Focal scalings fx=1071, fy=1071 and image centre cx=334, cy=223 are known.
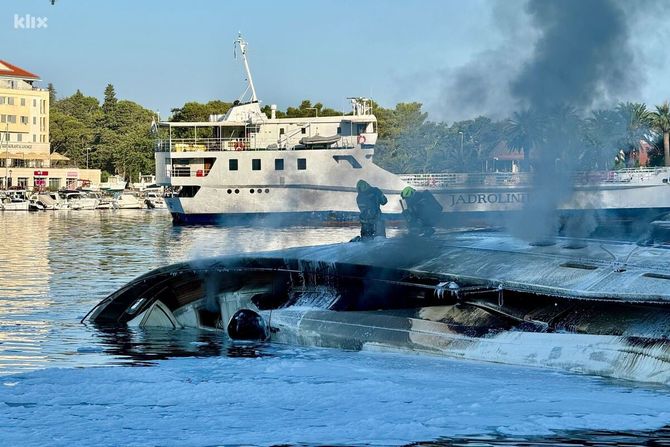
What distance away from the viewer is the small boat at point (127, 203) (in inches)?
4651

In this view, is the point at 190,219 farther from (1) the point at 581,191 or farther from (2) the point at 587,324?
(2) the point at 587,324

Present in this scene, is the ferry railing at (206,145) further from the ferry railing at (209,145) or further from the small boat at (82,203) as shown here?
the small boat at (82,203)

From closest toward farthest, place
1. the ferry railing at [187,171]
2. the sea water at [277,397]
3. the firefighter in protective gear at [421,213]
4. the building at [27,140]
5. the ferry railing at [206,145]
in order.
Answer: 1. the sea water at [277,397]
2. the firefighter in protective gear at [421,213]
3. the ferry railing at [187,171]
4. the ferry railing at [206,145]
5. the building at [27,140]

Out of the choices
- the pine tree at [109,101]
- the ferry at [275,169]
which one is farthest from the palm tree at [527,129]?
the pine tree at [109,101]

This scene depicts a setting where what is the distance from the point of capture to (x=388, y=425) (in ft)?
35.9

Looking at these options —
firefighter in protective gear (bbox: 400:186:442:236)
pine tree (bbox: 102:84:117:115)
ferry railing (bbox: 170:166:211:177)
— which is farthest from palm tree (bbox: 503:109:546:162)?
pine tree (bbox: 102:84:117:115)

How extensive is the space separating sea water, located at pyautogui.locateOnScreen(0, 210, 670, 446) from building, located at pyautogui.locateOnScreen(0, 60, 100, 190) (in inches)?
5443

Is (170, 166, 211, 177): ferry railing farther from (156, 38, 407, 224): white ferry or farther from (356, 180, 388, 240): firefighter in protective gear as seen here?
(356, 180, 388, 240): firefighter in protective gear

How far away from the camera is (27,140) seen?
159500 millimetres

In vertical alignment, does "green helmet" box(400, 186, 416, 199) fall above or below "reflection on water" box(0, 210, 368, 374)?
above

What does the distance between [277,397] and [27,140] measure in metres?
155

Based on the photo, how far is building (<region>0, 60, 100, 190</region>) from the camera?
152 metres

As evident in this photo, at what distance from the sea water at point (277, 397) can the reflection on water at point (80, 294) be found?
0.08m

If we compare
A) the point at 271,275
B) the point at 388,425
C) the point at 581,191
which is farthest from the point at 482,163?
the point at 388,425
